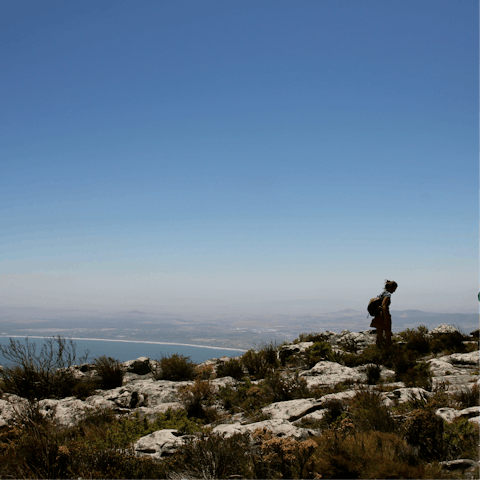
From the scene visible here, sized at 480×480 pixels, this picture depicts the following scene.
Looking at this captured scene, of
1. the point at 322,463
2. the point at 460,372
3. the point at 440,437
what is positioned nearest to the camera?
the point at 322,463

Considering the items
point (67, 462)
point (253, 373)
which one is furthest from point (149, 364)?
point (67, 462)

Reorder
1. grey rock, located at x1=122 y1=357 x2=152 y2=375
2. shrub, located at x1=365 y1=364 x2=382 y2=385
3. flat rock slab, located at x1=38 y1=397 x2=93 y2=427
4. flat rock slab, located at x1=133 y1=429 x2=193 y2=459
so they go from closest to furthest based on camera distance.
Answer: flat rock slab, located at x1=133 y1=429 x2=193 y2=459
flat rock slab, located at x1=38 y1=397 x2=93 y2=427
shrub, located at x1=365 y1=364 x2=382 y2=385
grey rock, located at x1=122 y1=357 x2=152 y2=375

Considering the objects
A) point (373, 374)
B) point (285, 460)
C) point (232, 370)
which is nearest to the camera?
point (285, 460)

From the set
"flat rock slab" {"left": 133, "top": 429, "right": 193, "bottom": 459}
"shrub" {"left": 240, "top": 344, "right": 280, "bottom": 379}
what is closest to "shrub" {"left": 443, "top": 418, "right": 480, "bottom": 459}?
"flat rock slab" {"left": 133, "top": 429, "right": 193, "bottom": 459}

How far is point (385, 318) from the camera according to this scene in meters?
12.9

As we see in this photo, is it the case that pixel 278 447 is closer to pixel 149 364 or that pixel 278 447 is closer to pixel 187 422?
pixel 187 422

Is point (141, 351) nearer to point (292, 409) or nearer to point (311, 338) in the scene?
point (311, 338)

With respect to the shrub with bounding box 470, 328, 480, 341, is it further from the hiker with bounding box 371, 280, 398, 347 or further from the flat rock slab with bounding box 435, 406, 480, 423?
the flat rock slab with bounding box 435, 406, 480, 423

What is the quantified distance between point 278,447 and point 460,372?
8.01m

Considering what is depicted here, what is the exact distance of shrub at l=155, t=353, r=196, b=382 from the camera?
12.7 metres

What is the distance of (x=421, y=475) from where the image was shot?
12.7 feet

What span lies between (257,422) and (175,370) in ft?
22.8

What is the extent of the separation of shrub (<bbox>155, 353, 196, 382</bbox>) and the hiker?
7681mm

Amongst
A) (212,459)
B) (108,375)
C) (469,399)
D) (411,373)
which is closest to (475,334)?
Answer: (411,373)
